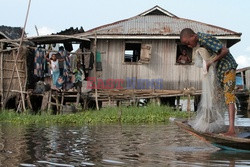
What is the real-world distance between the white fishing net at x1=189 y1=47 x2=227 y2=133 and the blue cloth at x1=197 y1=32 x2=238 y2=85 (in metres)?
0.13

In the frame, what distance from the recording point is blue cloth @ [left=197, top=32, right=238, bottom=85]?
6312 mm

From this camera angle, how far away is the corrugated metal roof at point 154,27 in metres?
17.3

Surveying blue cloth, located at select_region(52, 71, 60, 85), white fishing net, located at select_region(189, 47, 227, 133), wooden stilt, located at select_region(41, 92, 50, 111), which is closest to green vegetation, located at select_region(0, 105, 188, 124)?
wooden stilt, located at select_region(41, 92, 50, 111)

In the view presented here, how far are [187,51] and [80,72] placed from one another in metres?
4.62

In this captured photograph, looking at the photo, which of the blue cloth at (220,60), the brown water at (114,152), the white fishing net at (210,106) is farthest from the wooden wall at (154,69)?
the blue cloth at (220,60)

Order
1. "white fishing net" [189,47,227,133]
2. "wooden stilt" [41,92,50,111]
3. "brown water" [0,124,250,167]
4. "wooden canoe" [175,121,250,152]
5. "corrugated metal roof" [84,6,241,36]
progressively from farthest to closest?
"corrugated metal roof" [84,6,241,36], "wooden stilt" [41,92,50,111], "white fishing net" [189,47,227,133], "wooden canoe" [175,121,250,152], "brown water" [0,124,250,167]

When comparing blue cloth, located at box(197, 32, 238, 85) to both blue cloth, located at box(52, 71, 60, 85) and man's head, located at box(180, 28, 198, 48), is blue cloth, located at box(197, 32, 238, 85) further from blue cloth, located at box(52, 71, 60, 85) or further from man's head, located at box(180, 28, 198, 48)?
blue cloth, located at box(52, 71, 60, 85)

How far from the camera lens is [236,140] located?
229 inches

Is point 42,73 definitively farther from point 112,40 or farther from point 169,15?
point 169,15

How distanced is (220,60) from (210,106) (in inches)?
27.4

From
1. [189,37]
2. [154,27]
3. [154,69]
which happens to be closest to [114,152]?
[189,37]

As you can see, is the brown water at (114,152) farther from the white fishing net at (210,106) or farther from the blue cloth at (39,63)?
the blue cloth at (39,63)

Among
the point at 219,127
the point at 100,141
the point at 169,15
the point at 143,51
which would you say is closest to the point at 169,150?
the point at 219,127

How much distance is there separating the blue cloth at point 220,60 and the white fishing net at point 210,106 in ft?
0.44
